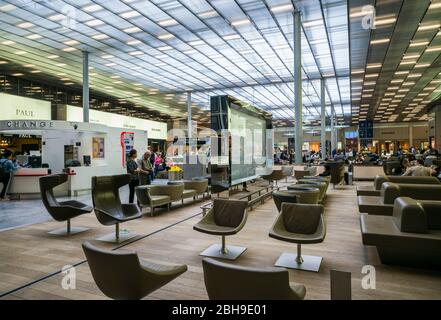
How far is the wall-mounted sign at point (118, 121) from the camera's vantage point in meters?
19.3

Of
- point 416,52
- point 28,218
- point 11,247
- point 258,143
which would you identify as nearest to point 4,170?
point 28,218

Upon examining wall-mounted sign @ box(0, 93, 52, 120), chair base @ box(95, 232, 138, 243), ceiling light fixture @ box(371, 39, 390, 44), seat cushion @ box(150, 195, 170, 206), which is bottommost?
chair base @ box(95, 232, 138, 243)

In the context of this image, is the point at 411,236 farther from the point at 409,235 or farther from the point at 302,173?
the point at 302,173

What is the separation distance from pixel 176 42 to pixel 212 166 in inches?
326

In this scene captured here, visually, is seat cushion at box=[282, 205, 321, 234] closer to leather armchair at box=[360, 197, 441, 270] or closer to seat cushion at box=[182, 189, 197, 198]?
leather armchair at box=[360, 197, 441, 270]

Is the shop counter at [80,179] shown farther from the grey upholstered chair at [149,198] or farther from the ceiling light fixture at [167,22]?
the ceiling light fixture at [167,22]

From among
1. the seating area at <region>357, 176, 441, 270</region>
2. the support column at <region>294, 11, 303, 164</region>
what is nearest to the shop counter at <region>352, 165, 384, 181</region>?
the support column at <region>294, 11, 303, 164</region>

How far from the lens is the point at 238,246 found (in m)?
4.38

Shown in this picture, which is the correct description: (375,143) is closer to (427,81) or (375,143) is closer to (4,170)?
(427,81)

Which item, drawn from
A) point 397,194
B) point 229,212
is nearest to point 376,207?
point 397,194

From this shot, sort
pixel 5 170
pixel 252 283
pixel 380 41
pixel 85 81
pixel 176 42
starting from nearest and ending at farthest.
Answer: pixel 252 283 → pixel 5 170 → pixel 380 41 → pixel 176 42 → pixel 85 81

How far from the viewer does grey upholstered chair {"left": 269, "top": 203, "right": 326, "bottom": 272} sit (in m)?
3.56

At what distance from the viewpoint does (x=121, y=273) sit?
208cm

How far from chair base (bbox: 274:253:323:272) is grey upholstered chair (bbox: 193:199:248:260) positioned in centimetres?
58
